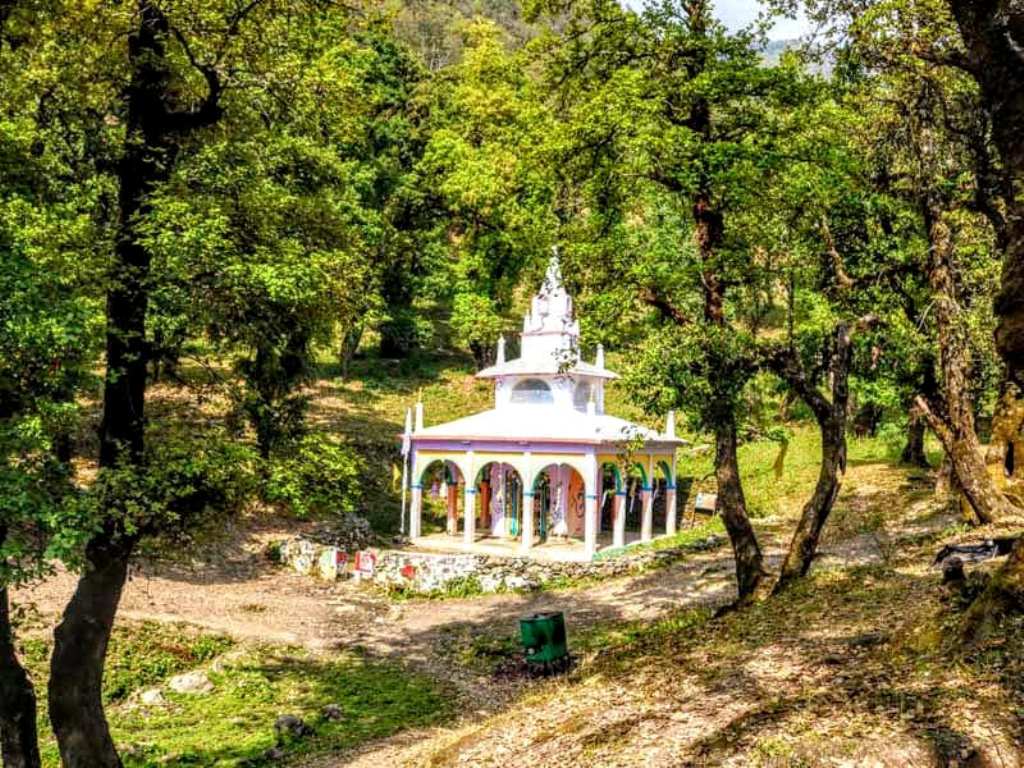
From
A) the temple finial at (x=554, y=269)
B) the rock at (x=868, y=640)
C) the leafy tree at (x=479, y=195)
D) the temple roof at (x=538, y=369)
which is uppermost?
the leafy tree at (x=479, y=195)

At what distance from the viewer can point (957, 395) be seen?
12.8 m

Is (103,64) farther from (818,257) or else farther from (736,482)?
(818,257)

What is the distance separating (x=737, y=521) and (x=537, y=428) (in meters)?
14.0

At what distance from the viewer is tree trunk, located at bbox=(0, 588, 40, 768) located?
9.34m

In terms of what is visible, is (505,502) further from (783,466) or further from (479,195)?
(479,195)

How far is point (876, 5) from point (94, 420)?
2620cm

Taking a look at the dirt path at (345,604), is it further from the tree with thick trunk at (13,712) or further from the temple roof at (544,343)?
the temple roof at (544,343)

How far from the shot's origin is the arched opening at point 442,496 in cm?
2964

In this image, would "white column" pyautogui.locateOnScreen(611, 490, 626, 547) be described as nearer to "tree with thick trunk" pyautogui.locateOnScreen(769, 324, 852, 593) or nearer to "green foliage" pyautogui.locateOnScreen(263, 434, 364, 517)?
"tree with thick trunk" pyautogui.locateOnScreen(769, 324, 852, 593)

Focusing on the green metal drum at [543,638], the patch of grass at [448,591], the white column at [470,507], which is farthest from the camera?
the white column at [470,507]

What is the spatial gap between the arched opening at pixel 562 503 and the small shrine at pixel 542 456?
1.4 inches

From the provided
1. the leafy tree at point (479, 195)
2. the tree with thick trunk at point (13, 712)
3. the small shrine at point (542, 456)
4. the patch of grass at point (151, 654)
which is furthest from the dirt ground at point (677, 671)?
the leafy tree at point (479, 195)

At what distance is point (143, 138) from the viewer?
10.0 metres

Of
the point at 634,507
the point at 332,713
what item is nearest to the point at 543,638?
the point at 332,713
